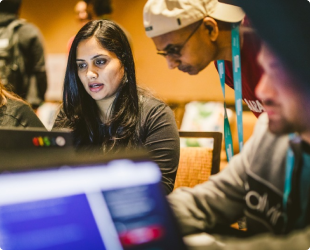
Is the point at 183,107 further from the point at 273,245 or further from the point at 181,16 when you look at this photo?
the point at 273,245

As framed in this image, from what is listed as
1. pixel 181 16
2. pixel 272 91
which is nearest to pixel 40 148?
pixel 272 91

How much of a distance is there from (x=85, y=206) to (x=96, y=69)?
3.34ft

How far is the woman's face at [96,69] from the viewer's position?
1432mm

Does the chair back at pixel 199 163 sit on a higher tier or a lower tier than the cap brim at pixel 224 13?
lower

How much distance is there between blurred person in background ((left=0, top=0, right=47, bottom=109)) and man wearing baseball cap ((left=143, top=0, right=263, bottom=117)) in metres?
1.52

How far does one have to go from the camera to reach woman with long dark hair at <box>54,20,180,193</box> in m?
1.35

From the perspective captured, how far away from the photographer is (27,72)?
247 cm

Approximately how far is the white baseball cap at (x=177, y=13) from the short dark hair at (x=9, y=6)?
5.62ft

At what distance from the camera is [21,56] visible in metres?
2.38

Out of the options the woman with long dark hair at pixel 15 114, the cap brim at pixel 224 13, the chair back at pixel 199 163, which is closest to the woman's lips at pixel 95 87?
the woman with long dark hair at pixel 15 114

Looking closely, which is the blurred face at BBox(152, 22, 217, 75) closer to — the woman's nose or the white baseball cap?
the white baseball cap

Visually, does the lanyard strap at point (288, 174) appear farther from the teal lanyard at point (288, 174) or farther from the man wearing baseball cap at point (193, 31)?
the man wearing baseball cap at point (193, 31)

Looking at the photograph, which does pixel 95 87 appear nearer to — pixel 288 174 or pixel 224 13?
pixel 224 13

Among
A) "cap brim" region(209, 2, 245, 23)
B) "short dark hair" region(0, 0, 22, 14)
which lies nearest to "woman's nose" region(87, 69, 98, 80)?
"cap brim" region(209, 2, 245, 23)
